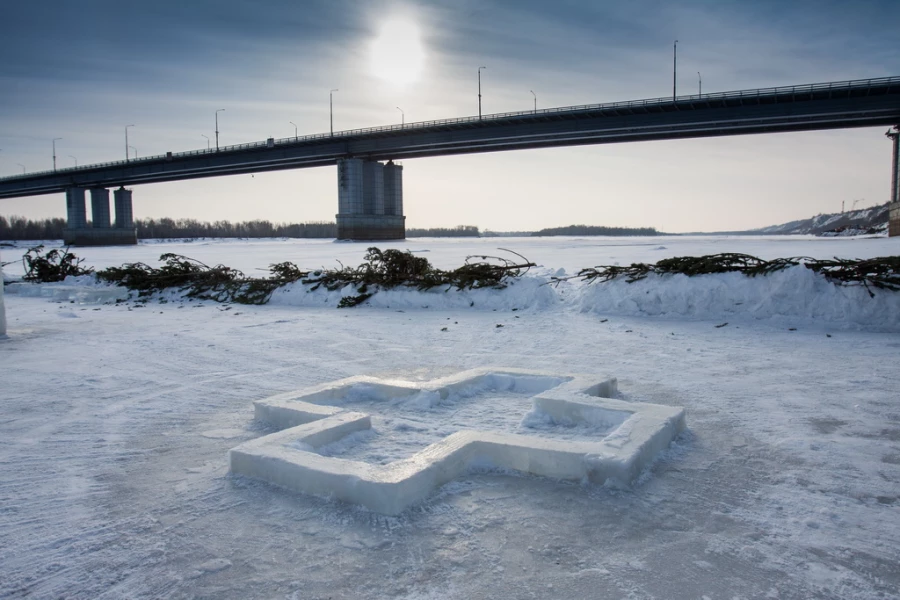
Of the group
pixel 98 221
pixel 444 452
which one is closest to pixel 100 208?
pixel 98 221

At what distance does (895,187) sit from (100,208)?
3300 inches

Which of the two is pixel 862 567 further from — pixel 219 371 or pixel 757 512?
pixel 219 371

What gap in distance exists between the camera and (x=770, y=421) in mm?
4078

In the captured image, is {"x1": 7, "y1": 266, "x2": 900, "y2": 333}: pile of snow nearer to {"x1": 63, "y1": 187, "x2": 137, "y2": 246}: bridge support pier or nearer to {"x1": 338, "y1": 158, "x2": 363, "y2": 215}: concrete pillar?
{"x1": 338, "y1": 158, "x2": 363, "y2": 215}: concrete pillar

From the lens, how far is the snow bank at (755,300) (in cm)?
762

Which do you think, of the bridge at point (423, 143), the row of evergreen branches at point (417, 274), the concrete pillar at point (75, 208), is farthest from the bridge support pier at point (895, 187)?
the concrete pillar at point (75, 208)

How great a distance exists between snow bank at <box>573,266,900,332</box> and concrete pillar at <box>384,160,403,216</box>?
179ft

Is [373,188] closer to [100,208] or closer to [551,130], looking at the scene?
[551,130]

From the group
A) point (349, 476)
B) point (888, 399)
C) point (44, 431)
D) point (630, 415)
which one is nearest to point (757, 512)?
point (630, 415)

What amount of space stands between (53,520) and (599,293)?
8308 millimetres

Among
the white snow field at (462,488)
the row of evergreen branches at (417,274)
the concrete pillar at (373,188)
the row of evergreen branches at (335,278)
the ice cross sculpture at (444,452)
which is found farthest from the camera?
the concrete pillar at (373,188)

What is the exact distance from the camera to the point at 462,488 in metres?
3.03

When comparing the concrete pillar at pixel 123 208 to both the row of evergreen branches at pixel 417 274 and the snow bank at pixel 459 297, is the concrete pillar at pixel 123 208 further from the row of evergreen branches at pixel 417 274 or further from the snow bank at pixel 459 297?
the snow bank at pixel 459 297

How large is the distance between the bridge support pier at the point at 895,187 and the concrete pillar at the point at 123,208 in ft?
264
